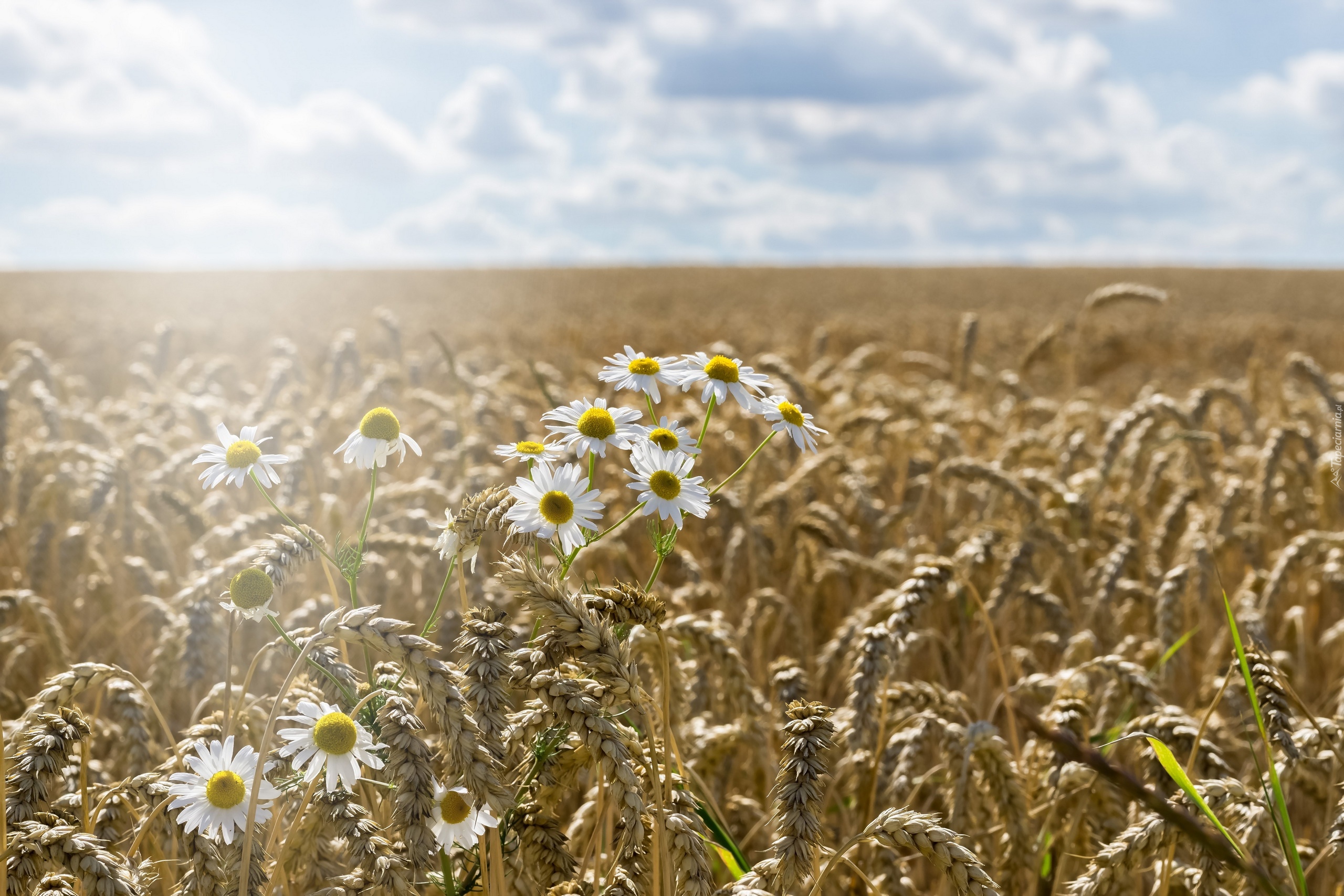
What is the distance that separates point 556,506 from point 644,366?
45 cm

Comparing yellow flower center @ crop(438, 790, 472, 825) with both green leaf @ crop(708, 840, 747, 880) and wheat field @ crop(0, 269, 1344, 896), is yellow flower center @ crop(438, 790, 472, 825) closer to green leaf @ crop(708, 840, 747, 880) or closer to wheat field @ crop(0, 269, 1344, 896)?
wheat field @ crop(0, 269, 1344, 896)

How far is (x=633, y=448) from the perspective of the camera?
4.37 ft

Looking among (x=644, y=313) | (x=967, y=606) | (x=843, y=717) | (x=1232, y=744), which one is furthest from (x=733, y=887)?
(x=644, y=313)

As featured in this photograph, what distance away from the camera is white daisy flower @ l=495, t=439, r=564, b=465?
133cm

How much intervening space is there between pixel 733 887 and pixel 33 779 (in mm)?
1027

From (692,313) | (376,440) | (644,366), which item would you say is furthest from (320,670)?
(692,313)

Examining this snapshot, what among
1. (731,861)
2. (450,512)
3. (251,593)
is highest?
(450,512)

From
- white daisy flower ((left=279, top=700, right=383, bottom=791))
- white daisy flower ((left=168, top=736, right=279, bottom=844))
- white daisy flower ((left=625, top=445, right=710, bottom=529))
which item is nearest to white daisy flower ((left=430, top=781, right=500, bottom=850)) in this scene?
white daisy flower ((left=279, top=700, right=383, bottom=791))

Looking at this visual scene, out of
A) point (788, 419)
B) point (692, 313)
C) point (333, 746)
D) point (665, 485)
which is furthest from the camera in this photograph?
point (692, 313)

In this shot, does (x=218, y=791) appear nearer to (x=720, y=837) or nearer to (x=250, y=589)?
(x=250, y=589)

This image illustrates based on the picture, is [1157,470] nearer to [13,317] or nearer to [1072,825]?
[1072,825]

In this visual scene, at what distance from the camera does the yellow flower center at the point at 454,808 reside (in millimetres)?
1214

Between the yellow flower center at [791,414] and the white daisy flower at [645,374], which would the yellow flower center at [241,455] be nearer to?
the white daisy flower at [645,374]

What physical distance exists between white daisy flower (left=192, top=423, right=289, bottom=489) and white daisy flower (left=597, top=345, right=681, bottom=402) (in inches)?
21.2
